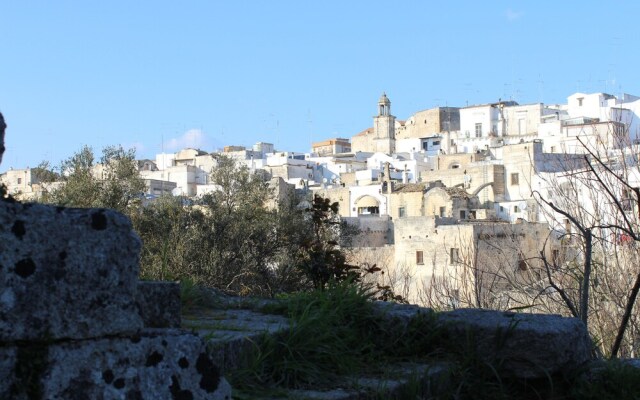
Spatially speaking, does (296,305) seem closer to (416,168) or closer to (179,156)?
(416,168)

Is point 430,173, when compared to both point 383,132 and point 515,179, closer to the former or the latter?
point 515,179

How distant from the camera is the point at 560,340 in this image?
4.19m

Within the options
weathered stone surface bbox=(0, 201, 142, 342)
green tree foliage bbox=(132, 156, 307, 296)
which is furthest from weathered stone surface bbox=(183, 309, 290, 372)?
Result: green tree foliage bbox=(132, 156, 307, 296)

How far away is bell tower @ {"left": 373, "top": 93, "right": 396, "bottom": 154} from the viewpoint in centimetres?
10525

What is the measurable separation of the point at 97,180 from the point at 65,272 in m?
19.7

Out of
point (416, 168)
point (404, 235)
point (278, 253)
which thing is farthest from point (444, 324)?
point (416, 168)

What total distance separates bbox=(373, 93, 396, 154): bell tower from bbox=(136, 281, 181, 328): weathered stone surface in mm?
101538

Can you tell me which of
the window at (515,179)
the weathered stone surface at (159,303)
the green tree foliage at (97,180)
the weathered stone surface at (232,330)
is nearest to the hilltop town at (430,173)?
the window at (515,179)

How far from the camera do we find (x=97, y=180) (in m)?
21.2

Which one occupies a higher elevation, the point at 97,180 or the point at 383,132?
the point at 383,132

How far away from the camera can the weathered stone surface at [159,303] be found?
126 inches

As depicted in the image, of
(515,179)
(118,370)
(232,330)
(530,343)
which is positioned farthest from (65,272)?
(515,179)

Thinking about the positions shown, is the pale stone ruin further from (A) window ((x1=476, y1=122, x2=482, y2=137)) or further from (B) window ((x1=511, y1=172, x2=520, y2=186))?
(A) window ((x1=476, y1=122, x2=482, y2=137))

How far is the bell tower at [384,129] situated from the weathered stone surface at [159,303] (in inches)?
3998
